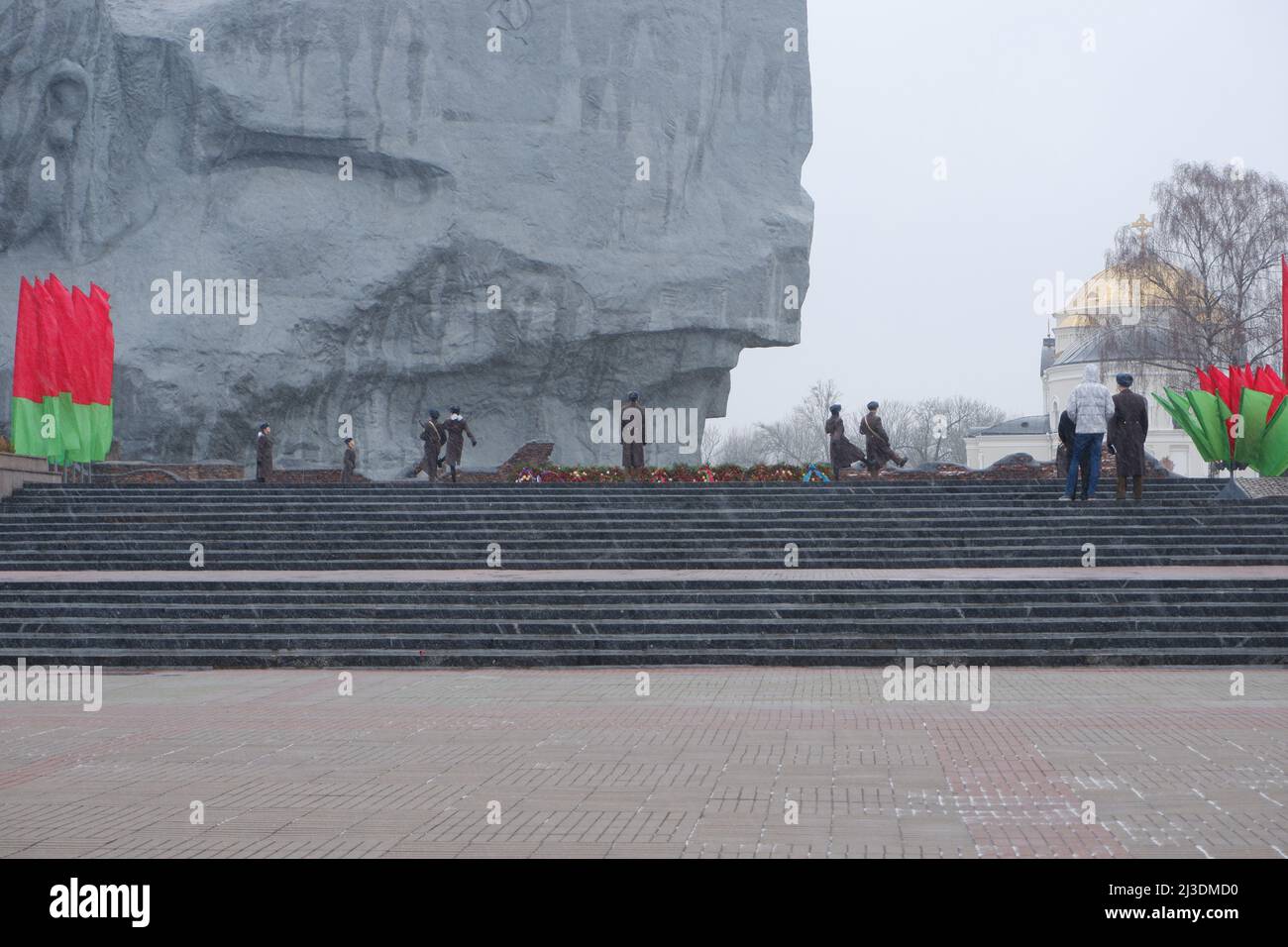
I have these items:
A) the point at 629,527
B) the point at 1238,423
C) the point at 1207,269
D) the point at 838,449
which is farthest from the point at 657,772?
the point at 1207,269

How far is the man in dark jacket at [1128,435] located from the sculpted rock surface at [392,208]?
15874 millimetres

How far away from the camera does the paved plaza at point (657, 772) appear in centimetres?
520

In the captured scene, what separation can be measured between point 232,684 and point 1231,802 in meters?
7.08

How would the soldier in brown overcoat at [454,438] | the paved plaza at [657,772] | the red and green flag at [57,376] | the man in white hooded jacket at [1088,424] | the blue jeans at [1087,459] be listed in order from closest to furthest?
the paved plaza at [657,772]
the man in white hooded jacket at [1088,424]
the blue jeans at [1087,459]
the red and green flag at [57,376]
the soldier in brown overcoat at [454,438]

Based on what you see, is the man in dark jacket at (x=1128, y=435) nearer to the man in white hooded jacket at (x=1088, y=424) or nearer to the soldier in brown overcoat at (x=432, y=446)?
the man in white hooded jacket at (x=1088, y=424)

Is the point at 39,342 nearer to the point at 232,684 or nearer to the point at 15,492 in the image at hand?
the point at 15,492

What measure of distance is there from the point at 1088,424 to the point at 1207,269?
1076 inches

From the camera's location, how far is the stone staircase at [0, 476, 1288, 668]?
1162 centimetres

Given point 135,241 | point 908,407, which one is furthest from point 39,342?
point 908,407

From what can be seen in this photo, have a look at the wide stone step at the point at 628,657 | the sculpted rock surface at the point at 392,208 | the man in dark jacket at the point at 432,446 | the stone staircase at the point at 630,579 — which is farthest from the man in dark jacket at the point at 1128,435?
the sculpted rock surface at the point at 392,208

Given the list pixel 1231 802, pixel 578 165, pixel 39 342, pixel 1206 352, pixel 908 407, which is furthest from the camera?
pixel 908 407

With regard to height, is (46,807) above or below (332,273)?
below

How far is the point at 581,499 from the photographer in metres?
18.6

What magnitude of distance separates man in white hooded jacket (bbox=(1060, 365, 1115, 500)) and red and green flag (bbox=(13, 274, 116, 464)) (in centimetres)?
1384
